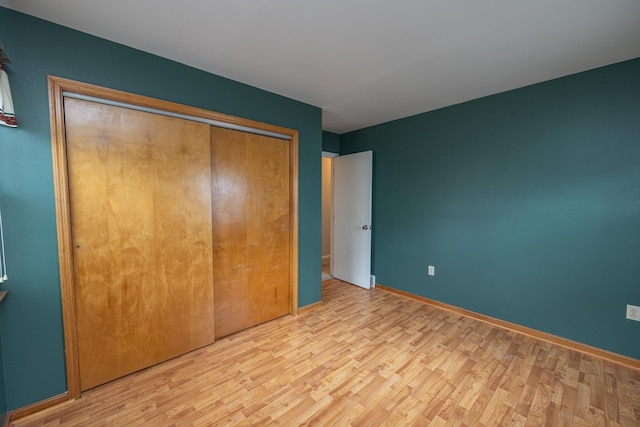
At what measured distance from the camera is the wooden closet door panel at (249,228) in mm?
2275

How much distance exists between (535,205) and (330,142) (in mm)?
2810

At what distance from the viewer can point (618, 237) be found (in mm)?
2010

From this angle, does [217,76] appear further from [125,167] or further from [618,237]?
[618,237]

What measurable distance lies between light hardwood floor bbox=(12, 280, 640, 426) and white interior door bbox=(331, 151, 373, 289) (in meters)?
1.27

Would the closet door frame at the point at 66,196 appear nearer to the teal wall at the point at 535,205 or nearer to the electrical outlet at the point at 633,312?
the teal wall at the point at 535,205

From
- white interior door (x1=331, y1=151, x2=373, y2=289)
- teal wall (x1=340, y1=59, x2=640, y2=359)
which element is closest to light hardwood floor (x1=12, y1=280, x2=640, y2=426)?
teal wall (x1=340, y1=59, x2=640, y2=359)

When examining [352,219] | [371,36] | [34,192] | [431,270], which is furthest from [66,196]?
[431,270]

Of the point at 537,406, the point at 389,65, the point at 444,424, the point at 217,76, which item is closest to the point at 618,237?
the point at 537,406

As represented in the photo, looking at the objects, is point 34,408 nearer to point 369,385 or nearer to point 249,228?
point 249,228

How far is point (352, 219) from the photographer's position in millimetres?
3775

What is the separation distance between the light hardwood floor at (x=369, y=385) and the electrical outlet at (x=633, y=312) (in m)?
0.40

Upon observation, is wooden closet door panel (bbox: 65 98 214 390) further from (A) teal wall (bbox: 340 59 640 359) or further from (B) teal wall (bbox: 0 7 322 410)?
(A) teal wall (bbox: 340 59 640 359)

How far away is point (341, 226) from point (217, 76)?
2612 mm

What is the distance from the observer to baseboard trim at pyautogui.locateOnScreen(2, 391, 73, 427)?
145 centimetres
